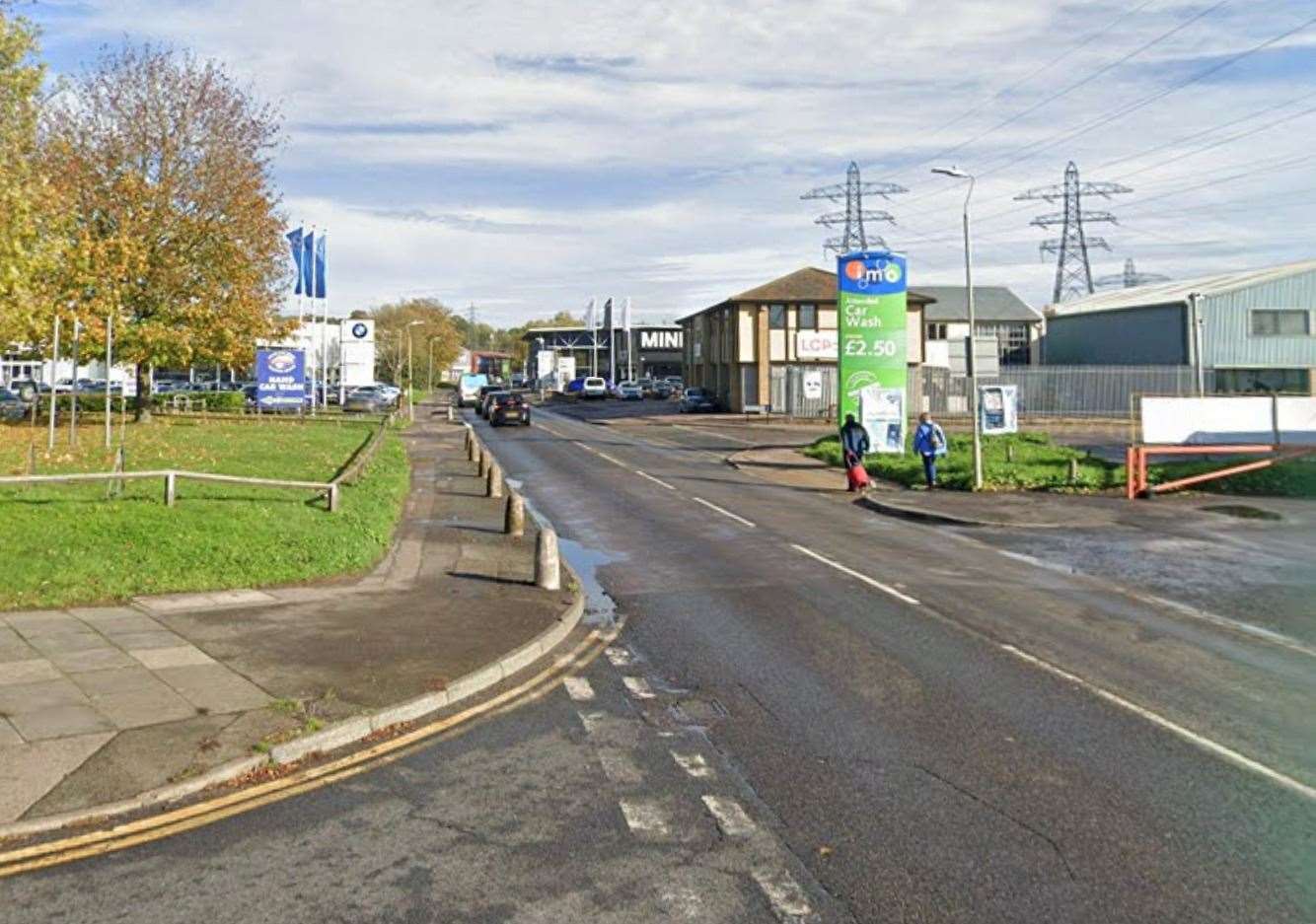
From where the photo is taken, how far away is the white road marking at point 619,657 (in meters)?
9.88

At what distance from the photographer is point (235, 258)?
37469mm

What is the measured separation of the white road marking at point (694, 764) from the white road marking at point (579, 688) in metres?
1.55

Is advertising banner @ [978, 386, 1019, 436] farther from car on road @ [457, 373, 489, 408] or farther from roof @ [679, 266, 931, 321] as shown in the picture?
car on road @ [457, 373, 489, 408]

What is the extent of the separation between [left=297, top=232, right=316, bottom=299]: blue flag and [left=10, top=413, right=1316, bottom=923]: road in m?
35.1

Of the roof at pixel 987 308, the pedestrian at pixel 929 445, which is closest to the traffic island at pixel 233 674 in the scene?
the pedestrian at pixel 929 445

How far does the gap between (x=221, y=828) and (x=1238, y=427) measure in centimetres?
2751

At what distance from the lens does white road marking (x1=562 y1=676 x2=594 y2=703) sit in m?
8.77

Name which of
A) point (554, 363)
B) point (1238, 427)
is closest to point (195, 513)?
point (1238, 427)

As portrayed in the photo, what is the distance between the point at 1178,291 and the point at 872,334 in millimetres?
39199

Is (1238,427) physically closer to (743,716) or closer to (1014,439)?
(1014,439)

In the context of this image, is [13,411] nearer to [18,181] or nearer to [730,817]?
[18,181]

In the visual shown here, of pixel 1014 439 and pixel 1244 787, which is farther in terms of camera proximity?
pixel 1014 439

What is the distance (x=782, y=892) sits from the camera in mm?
5184

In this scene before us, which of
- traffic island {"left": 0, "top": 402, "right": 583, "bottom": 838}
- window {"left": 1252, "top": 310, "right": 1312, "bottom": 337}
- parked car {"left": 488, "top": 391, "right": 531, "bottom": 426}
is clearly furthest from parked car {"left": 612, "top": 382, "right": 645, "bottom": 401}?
traffic island {"left": 0, "top": 402, "right": 583, "bottom": 838}
